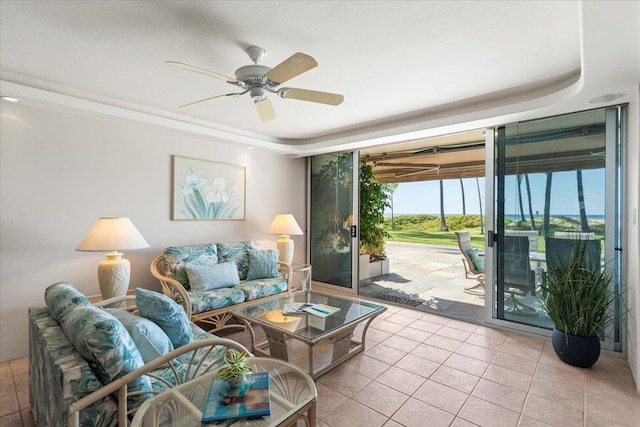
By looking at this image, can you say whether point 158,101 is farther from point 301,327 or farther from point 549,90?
point 549,90

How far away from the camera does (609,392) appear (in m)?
2.26

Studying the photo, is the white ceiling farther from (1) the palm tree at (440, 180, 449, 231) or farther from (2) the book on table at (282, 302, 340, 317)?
(1) the palm tree at (440, 180, 449, 231)

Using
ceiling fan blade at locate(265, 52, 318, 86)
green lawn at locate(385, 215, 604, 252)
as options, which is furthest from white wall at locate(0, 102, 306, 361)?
green lawn at locate(385, 215, 604, 252)

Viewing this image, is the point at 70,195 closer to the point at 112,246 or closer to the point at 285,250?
the point at 112,246

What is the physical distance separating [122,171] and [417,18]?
3226 mm

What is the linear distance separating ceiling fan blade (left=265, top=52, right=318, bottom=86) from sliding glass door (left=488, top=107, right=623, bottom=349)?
2.68 meters

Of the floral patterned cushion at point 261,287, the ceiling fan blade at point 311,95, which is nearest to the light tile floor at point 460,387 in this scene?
the floral patterned cushion at point 261,287

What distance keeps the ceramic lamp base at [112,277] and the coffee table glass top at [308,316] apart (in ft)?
3.59

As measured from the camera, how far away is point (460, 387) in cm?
232

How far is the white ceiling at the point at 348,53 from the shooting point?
174 centimetres

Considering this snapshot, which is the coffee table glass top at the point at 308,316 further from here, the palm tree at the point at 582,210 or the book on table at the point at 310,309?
the palm tree at the point at 582,210

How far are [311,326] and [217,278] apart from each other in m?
1.43

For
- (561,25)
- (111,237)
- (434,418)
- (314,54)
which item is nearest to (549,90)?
(561,25)

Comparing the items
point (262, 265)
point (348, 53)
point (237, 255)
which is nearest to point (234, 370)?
point (348, 53)
